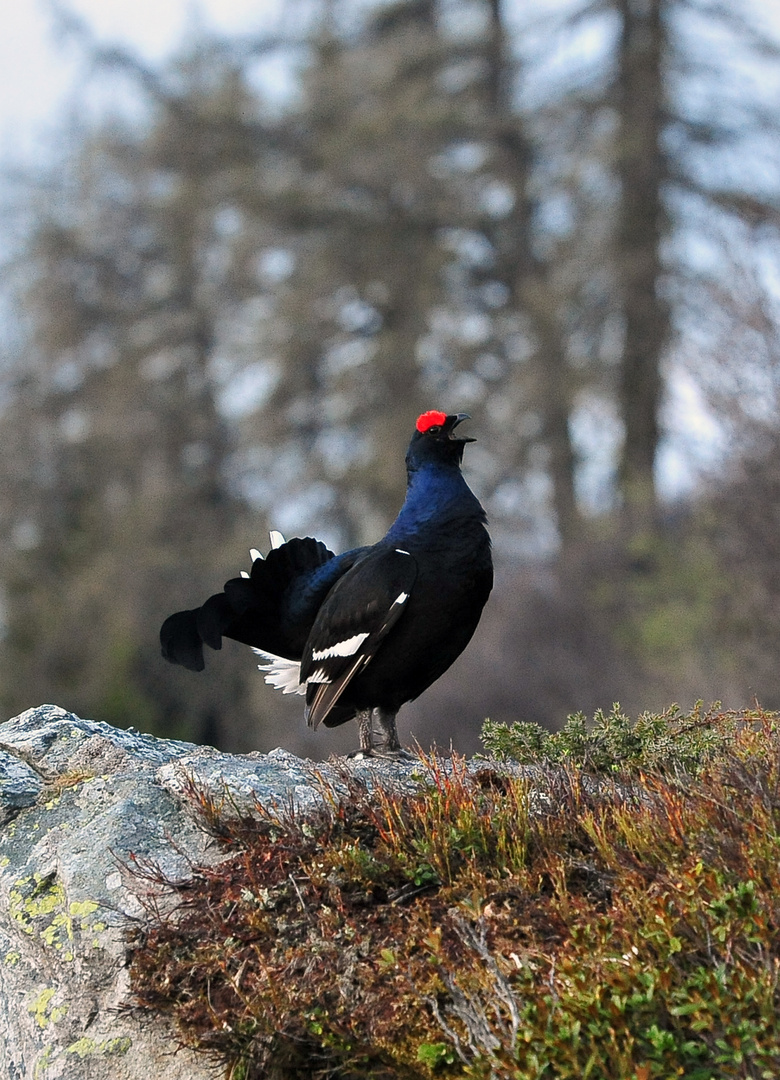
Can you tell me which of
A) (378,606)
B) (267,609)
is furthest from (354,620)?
(267,609)

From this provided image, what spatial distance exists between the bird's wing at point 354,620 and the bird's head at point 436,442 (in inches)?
21.9

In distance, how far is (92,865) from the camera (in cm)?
428

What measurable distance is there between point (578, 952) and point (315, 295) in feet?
76.4

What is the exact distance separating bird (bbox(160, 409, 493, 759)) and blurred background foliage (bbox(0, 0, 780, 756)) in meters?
13.4

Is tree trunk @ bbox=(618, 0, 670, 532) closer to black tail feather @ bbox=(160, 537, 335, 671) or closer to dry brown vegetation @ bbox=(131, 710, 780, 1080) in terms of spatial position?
black tail feather @ bbox=(160, 537, 335, 671)

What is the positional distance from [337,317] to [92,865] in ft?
74.7

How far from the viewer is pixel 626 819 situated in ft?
12.4

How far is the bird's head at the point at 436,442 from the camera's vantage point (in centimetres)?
596

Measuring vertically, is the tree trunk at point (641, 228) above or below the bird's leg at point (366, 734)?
above

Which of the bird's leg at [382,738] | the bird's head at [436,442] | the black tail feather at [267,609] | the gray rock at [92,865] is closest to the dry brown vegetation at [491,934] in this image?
the gray rock at [92,865]

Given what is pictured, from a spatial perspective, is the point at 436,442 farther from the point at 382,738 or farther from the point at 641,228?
the point at 641,228

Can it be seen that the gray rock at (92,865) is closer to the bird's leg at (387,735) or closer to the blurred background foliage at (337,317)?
the bird's leg at (387,735)

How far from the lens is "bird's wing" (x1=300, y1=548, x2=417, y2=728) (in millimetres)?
5449

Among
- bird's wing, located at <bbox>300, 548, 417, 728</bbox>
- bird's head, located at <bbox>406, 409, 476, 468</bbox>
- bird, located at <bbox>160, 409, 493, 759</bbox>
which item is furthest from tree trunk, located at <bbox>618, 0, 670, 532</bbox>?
bird's wing, located at <bbox>300, 548, 417, 728</bbox>
